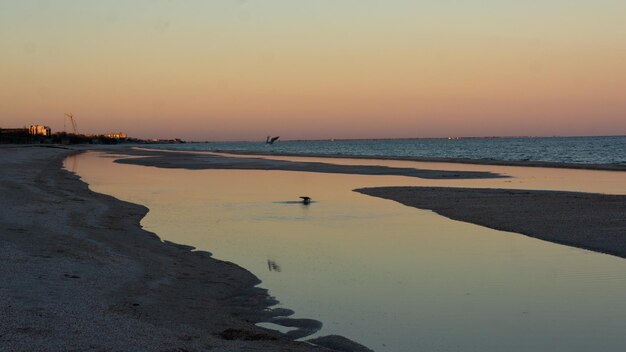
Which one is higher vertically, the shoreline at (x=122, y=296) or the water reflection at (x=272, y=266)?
the shoreline at (x=122, y=296)

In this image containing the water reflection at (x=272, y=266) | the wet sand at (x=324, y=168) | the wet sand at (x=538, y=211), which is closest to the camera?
the water reflection at (x=272, y=266)

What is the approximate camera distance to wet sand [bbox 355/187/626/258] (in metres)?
17.4

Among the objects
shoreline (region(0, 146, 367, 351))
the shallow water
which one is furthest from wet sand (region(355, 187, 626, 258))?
shoreline (region(0, 146, 367, 351))

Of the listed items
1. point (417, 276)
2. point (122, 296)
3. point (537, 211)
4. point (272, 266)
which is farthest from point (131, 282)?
point (537, 211)

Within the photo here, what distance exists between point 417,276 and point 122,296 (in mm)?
5623

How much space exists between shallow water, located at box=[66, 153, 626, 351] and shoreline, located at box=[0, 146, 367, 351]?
787 mm

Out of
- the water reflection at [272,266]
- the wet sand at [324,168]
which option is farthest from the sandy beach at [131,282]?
the wet sand at [324,168]

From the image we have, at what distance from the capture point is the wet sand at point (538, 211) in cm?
1741

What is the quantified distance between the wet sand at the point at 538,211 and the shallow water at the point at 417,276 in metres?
0.91

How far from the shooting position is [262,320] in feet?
31.7

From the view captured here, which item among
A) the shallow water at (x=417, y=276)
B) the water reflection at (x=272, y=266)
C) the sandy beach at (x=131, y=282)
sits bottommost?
the water reflection at (x=272, y=266)

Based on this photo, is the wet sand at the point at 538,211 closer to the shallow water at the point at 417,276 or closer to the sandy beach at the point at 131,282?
the sandy beach at the point at 131,282

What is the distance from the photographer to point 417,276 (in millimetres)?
12742

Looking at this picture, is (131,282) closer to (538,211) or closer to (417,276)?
(417,276)
